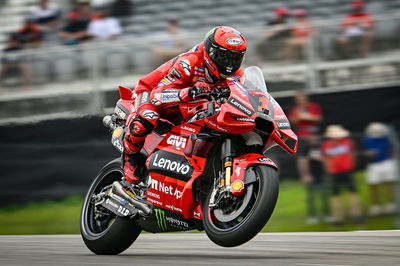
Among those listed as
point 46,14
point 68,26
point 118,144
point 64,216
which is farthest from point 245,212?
point 46,14

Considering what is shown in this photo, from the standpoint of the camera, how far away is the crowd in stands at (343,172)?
8406 mm

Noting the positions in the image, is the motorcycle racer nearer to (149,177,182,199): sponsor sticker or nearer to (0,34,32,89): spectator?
(149,177,182,199): sponsor sticker

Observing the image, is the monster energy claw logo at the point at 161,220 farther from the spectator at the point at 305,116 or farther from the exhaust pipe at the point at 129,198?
the spectator at the point at 305,116

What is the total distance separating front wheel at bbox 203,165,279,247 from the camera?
5.09 m

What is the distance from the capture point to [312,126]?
9.48m

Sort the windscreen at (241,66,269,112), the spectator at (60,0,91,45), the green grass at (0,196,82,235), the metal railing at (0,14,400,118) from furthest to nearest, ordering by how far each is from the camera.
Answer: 1. the spectator at (60,0,91,45)
2. the green grass at (0,196,82,235)
3. the metal railing at (0,14,400,118)
4. the windscreen at (241,66,269,112)

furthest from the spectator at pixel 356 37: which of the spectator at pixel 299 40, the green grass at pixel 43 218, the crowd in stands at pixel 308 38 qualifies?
the green grass at pixel 43 218

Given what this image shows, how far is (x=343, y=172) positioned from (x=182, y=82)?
3.34m

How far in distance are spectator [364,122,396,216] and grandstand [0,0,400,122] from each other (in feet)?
5.05

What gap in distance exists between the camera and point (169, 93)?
230 inches

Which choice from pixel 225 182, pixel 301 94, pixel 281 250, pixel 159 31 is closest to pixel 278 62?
pixel 301 94

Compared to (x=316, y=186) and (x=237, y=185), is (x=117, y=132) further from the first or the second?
(x=316, y=186)

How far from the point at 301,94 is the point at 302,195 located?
1604 mm

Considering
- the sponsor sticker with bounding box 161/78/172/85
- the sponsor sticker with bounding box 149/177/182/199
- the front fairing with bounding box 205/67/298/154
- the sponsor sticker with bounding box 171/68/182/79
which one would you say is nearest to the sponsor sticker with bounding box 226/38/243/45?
the front fairing with bounding box 205/67/298/154
